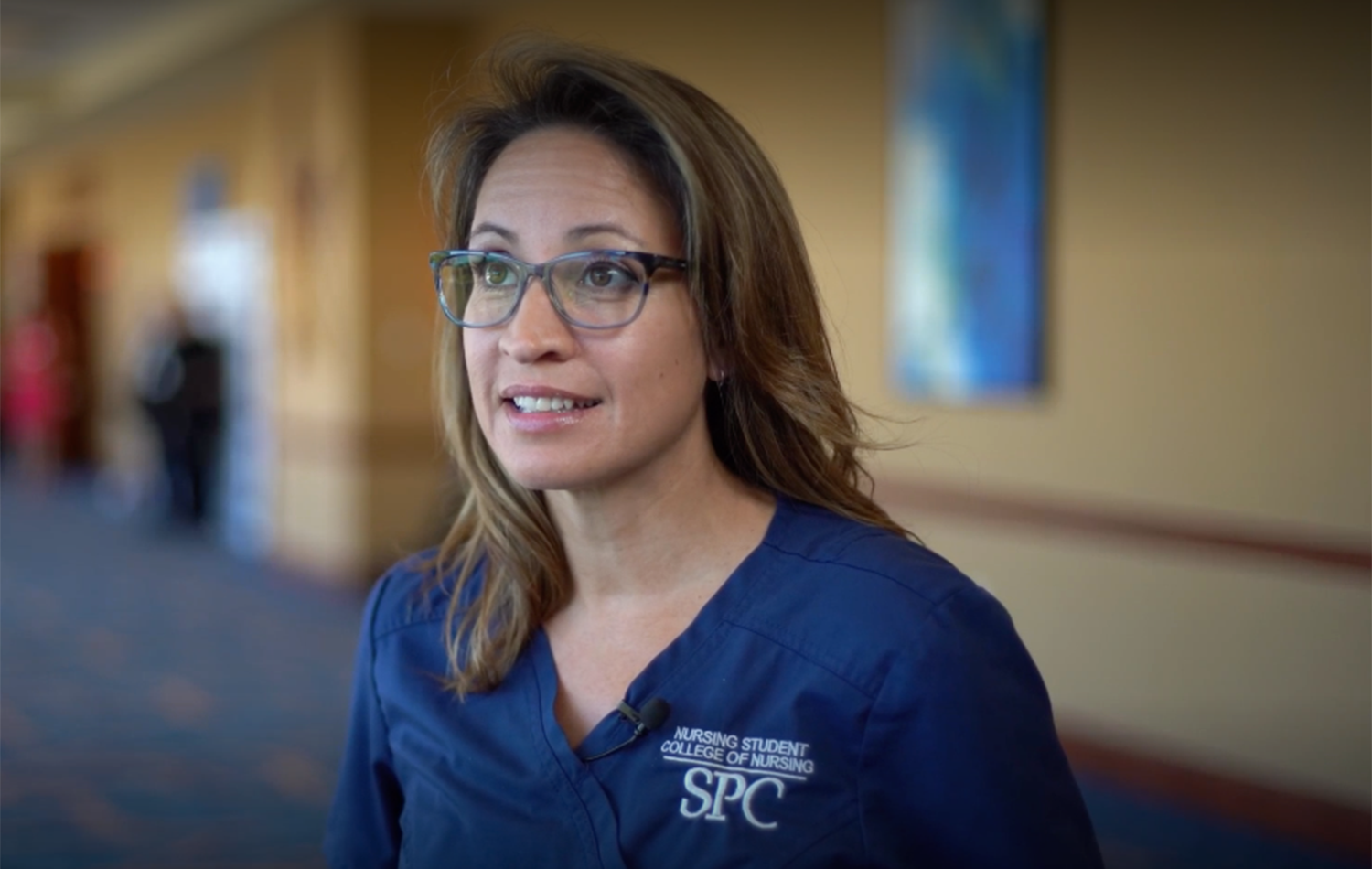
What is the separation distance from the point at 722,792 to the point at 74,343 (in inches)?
629

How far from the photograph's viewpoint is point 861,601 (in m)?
1.36

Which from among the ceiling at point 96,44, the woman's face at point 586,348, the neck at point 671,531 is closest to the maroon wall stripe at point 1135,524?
the neck at point 671,531

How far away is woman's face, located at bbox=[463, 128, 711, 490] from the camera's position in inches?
57.1

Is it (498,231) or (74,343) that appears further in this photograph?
(74,343)

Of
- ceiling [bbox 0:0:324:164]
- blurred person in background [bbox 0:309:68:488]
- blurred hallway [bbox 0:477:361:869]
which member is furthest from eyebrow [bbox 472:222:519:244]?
blurred person in background [bbox 0:309:68:488]

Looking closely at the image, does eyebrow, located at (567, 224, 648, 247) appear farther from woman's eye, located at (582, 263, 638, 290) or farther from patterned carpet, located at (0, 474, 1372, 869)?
patterned carpet, located at (0, 474, 1372, 869)

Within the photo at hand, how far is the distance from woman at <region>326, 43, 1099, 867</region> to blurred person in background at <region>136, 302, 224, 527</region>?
9690 millimetres

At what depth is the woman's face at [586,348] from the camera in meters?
1.45

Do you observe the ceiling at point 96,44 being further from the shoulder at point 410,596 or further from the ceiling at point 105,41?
the shoulder at point 410,596

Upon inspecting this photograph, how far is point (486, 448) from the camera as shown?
5.66 ft

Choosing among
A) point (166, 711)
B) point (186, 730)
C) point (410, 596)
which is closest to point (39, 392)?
point (166, 711)

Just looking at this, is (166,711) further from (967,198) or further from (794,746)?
(794,746)

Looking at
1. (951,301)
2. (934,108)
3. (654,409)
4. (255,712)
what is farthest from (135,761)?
(654,409)

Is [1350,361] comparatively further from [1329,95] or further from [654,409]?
[654,409]
